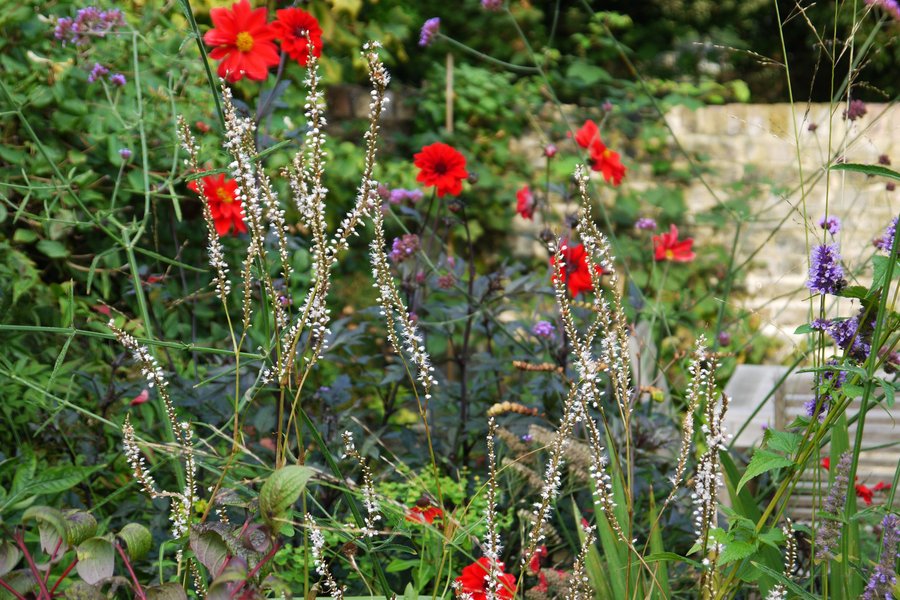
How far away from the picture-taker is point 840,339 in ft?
4.07

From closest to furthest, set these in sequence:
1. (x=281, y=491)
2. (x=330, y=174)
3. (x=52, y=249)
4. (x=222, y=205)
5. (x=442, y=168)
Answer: (x=281, y=491)
(x=222, y=205)
(x=442, y=168)
(x=52, y=249)
(x=330, y=174)

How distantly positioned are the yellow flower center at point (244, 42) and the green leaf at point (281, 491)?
1495 millimetres

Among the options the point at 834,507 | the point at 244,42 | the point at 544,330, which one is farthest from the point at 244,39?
the point at 834,507

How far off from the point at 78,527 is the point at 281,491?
22 centimetres

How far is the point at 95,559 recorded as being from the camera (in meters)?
0.93

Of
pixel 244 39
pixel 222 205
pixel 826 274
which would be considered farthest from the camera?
pixel 222 205

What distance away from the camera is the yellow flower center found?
219cm

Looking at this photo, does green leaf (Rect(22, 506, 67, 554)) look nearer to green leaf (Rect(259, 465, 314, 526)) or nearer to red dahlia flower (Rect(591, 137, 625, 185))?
green leaf (Rect(259, 465, 314, 526))

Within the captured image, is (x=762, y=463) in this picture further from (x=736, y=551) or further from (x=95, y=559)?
(x=95, y=559)

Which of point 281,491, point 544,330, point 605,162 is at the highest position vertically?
point 281,491

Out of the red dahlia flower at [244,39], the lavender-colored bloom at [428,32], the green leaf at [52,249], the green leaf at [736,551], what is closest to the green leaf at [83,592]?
the green leaf at [736,551]

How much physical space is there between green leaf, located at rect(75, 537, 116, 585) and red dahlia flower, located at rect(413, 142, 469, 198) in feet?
5.30

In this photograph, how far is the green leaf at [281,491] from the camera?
0.92 meters

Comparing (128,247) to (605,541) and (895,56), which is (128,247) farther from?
(895,56)
